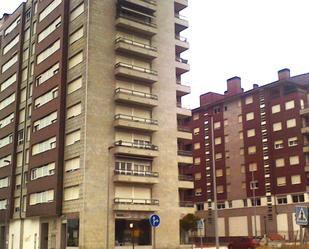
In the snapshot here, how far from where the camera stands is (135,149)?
173ft

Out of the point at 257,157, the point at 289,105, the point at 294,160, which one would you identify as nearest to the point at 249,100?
the point at 289,105

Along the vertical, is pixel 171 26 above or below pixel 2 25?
below

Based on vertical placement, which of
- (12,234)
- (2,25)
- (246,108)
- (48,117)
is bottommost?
(12,234)

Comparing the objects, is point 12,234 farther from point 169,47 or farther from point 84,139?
point 169,47

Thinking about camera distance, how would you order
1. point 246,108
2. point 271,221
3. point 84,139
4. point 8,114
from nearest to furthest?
point 84,139, point 8,114, point 271,221, point 246,108

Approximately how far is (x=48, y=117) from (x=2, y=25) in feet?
91.3

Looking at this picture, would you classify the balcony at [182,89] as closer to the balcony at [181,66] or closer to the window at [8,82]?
the balcony at [181,66]

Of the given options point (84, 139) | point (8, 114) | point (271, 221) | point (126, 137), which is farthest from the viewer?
point (271, 221)

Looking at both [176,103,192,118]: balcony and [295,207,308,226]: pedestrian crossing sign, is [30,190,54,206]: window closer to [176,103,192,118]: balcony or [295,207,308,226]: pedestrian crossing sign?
[176,103,192,118]: balcony

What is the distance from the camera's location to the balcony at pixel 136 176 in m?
51.0

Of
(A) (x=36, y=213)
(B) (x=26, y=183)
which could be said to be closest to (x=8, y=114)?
(B) (x=26, y=183)

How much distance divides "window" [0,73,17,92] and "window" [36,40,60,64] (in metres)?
8.83

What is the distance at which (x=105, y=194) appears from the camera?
5041 cm

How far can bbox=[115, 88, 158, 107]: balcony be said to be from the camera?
5331 centimetres
